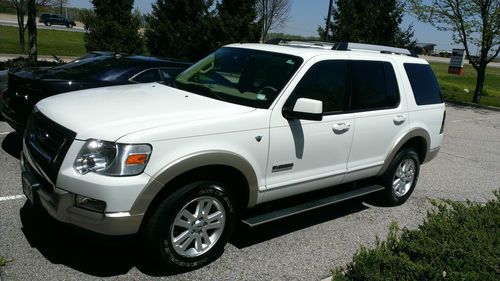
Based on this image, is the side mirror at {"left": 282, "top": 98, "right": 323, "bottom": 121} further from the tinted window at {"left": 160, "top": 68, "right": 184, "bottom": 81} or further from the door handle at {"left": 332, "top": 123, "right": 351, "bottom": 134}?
the tinted window at {"left": 160, "top": 68, "right": 184, "bottom": 81}

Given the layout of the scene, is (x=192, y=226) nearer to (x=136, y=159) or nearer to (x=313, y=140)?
(x=136, y=159)

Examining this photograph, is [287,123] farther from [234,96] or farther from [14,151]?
[14,151]

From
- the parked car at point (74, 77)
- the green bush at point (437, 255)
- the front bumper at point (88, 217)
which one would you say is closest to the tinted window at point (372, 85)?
the green bush at point (437, 255)

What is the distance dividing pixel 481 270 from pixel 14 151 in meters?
6.02

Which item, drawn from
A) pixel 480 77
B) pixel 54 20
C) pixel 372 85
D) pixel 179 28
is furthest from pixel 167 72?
pixel 54 20

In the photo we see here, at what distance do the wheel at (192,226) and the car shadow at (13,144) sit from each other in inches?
148

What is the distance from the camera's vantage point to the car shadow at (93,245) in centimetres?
347

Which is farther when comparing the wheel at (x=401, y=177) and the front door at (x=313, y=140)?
the wheel at (x=401, y=177)

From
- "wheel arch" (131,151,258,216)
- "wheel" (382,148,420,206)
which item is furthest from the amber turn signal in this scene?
"wheel" (382,148,420,206)

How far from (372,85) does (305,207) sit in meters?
1.61

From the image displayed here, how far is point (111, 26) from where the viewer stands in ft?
56.9

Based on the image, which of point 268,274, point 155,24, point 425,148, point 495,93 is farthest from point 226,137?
point 495,93

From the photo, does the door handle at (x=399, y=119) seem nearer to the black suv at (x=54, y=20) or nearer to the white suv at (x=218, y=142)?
the white suv at (x=218, y=142)

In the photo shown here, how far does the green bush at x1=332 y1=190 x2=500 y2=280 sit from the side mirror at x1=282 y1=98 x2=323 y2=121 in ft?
3.73
